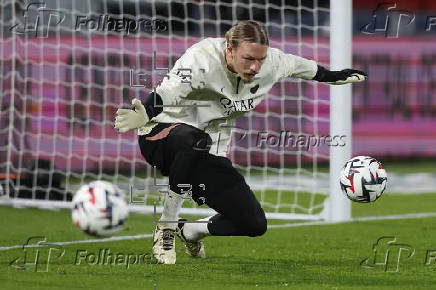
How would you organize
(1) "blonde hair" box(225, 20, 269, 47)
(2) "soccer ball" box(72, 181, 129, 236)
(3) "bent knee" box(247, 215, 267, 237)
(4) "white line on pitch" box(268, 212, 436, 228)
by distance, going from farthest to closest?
1. (4) "white line on pitch" box(268, 212, 436, 228)
2. (3) "bent knee" box(247, 215, 267, 237)
3. (1) "blonde hair" box(225, 20, 269, 47)
4. (2) "soccer ball" box(72, 181, 129, 236)

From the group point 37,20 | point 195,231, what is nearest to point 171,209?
point 195,231

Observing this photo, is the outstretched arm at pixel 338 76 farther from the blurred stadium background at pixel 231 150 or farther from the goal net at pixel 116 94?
the goal net at pixel 116 94

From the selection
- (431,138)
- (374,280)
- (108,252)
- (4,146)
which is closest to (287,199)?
(4,146)

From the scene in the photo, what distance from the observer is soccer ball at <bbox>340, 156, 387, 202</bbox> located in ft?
23.8

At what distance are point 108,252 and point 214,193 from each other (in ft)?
4.00

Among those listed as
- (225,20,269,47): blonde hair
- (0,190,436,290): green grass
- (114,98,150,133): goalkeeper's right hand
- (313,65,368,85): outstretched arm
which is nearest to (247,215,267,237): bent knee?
(0,190,436,290): green grass

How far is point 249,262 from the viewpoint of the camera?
771 cm

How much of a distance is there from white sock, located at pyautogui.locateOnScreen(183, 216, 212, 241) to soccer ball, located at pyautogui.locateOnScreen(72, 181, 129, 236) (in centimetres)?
132

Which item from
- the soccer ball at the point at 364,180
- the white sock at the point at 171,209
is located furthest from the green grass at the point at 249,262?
the soccer ball at the point at 364,180

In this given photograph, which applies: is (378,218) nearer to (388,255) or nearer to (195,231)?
(388,255)

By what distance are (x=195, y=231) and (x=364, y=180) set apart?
4.11 ft

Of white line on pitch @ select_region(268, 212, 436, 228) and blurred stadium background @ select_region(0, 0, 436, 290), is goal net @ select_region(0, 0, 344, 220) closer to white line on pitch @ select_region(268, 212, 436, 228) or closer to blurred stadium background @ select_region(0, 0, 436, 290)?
blurred stadium background @ select_region(0, 0, 436, 290)

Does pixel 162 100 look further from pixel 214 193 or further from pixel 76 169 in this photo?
pixel 76 169

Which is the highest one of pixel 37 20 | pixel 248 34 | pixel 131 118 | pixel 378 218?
pixel 248 34
